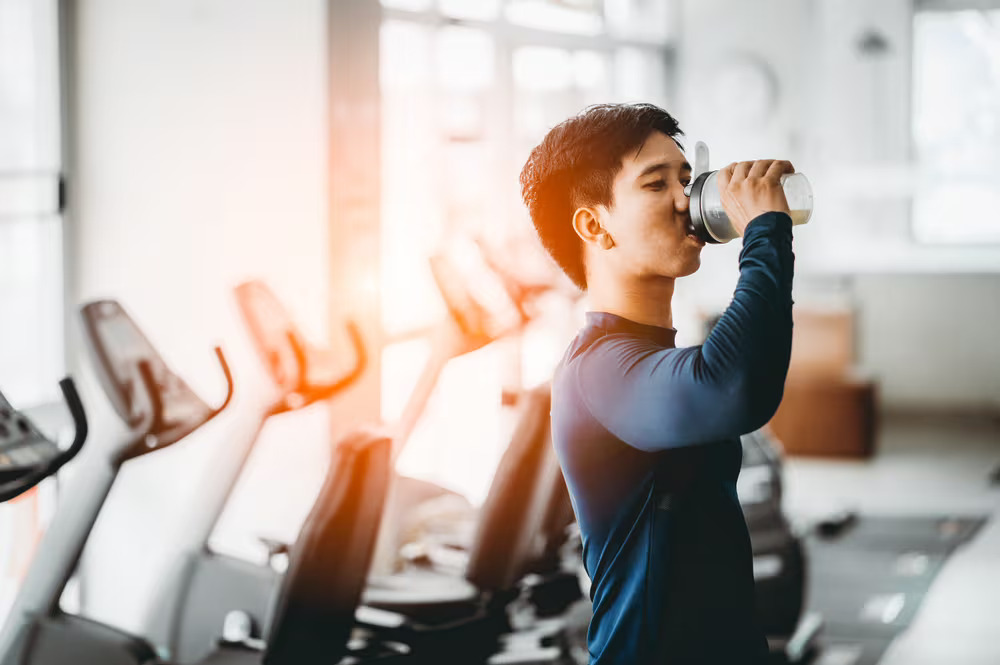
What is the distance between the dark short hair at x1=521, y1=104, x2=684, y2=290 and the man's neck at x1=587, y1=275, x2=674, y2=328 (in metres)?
0.08

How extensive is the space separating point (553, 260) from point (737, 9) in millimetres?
6455

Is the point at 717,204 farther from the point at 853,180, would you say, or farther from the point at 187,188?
the point at 853,180

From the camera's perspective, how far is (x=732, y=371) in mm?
966

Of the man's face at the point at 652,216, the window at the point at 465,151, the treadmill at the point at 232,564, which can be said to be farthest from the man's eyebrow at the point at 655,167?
the window at the point at 465,151

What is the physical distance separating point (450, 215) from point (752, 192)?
440cm

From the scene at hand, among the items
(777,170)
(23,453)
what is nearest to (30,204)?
(23,453)

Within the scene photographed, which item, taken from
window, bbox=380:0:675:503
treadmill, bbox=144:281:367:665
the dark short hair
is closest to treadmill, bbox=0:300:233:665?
treadmill, bbox=144:281:367:665

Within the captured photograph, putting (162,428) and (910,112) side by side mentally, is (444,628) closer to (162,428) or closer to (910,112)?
(162,428)

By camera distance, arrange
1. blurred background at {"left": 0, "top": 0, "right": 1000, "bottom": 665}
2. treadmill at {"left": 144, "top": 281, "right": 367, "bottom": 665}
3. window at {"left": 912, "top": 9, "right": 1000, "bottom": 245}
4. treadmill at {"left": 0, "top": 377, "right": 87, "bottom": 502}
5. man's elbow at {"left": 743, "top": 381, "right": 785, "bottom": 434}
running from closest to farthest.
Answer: man's elbow at {"left": 743, "top": 381, "right": 785, "bottom": 434}, treadmill at {"left": 0, "top": 377, "right": 87, "bottom": 502}, treadmill at {"left": 144, "top": 281, "right": 367, "bottom": 665}, blurred background at {"left": 0, "top": 0, "right": 1000, "bottom": 665}, window at {"left": 912, "top": 9, "right": 1000, "bottom": 245}

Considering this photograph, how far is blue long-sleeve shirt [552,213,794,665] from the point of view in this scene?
98cm

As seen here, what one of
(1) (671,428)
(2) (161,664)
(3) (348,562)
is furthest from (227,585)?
(1) (671,428)

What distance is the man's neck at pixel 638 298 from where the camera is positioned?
112 centimetres

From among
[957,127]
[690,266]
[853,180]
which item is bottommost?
[690,266]

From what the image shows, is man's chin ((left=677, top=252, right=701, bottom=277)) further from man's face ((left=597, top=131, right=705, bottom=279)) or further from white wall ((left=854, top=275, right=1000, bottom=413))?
white wall ((left=854, top=275, right=1000, bottom=413))
